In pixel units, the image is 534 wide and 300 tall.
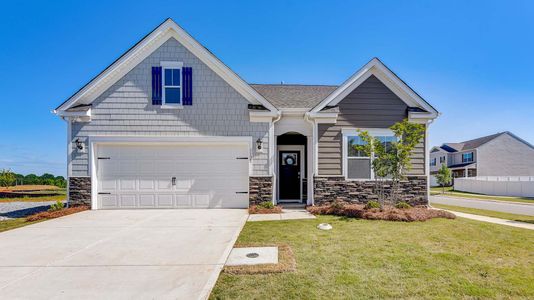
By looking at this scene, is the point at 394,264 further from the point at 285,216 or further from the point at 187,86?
the point at 187,86

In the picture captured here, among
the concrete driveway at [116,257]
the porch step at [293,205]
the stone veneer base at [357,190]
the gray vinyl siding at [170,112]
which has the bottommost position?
the porch step at [293,205]

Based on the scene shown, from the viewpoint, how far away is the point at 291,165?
12219 mm

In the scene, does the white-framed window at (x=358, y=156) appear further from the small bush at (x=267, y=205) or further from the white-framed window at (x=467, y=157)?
the white-framed window at (x=467, y=157)

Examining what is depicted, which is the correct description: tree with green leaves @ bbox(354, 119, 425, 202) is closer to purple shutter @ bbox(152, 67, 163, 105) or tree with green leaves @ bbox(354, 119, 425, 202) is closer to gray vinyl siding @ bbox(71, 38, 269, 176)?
gray vinyl siding @ bbox(71, 38, 269, 176)

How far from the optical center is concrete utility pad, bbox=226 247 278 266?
14.6ft

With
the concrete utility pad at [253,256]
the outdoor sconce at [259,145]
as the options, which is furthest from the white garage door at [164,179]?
the concrete utility pad at [253,256]

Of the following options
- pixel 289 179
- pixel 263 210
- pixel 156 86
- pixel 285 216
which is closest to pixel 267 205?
pixel 263 210

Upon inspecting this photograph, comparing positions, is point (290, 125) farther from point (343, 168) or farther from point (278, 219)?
point (278, 219)

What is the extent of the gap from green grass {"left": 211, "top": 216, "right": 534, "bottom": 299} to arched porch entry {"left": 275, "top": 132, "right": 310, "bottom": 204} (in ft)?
16.2

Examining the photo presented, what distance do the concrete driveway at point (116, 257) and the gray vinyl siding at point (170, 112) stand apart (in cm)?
331

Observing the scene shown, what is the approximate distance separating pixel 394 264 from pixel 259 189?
623 centimetres

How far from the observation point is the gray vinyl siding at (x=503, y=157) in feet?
120

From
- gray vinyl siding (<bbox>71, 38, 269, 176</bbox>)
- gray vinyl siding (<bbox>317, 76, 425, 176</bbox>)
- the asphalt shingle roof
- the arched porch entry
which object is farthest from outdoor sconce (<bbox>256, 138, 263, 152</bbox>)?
gray vinyl siding (<bbox>317, 76, 425, 176</bbox>)

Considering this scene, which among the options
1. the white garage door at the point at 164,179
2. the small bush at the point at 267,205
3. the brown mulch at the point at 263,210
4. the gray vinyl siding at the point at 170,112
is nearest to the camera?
the brown mulch at the point at 263,210
